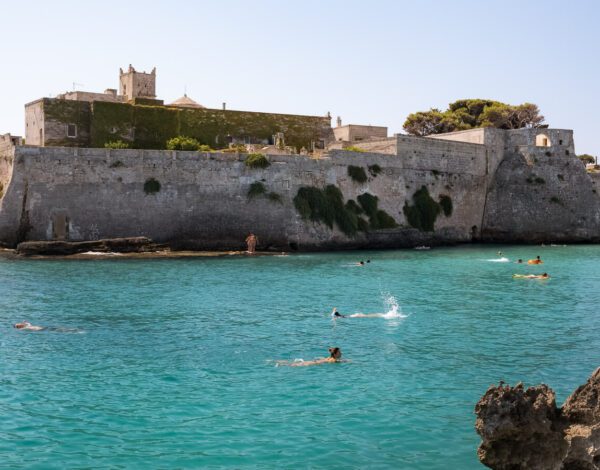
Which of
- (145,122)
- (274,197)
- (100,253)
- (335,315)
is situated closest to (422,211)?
(274,197)

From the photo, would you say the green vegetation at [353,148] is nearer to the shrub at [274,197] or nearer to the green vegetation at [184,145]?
the shrub at [274,197]

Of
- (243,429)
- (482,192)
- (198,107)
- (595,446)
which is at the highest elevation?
(198,107)

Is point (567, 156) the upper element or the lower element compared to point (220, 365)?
upper

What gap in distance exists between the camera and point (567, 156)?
181 ft

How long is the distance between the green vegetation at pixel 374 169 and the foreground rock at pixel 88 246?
579 inches

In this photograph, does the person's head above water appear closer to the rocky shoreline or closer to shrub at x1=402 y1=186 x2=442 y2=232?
the rocky shoreline

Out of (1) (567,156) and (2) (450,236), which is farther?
(1) (567,156)

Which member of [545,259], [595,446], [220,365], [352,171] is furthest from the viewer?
[352,171]

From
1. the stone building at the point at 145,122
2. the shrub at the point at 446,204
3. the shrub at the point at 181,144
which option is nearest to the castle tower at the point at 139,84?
the stone building at the point at 145,122

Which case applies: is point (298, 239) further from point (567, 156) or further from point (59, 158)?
point (567, 156)

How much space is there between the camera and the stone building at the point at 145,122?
46469mm

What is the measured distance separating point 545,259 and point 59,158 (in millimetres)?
26011

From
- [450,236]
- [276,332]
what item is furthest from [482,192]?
[276,332]

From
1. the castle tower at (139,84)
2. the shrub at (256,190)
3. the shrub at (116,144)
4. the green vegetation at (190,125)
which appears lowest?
the shrub at (256,190)
